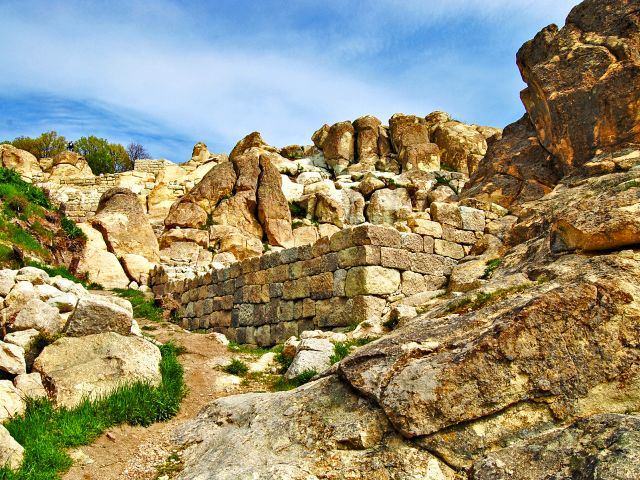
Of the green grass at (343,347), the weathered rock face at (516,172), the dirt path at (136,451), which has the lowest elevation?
the dirt path at (136,451)

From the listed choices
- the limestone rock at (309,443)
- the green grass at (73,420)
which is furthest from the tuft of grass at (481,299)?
the green grass at (73,420)

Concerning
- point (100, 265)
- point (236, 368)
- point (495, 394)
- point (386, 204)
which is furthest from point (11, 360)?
point (386, 204)

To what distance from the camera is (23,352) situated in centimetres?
681

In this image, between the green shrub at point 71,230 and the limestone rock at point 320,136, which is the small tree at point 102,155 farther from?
the green shrub at point 71,230

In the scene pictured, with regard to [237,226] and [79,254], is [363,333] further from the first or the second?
[237,226]

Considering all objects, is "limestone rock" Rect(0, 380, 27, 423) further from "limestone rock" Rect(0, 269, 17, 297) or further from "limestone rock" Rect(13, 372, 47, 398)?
"limestone rock" Rect(0, 269, 17, 297)

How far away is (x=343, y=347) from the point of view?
891 cm

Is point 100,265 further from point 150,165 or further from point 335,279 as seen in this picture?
point 150,165

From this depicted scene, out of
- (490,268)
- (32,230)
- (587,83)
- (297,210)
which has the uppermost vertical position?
(297,210)

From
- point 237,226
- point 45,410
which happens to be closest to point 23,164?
point 237,226

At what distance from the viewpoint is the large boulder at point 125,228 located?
19078 mm

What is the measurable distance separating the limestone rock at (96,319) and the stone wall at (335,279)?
4.25 metres

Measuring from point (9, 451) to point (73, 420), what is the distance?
96 cm

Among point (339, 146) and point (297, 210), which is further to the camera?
point (339, 146)
